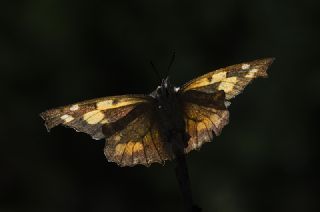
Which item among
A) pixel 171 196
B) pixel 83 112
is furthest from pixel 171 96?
pixel 171 196

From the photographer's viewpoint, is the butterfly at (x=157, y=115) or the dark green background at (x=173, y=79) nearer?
the butterfly at (x=157, y=115)

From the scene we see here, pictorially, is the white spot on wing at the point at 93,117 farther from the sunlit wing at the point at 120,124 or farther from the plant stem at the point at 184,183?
the plant stem at the point at 184,183

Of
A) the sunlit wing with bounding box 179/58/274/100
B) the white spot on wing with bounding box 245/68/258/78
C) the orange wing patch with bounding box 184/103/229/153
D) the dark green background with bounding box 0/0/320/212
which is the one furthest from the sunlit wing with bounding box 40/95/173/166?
the dark green background with bounding box 0/0/320/212

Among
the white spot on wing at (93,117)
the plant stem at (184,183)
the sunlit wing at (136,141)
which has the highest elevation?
the white spot on wing at (93,117)

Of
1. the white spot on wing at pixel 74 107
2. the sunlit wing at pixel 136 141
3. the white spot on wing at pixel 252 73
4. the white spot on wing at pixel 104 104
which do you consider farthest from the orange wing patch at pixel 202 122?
the white spot on wing at pixel 74 107

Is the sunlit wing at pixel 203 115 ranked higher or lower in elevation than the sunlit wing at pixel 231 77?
lower

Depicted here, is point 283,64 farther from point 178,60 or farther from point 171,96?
point 171,96

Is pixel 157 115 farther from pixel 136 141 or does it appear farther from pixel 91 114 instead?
pixel 91 114

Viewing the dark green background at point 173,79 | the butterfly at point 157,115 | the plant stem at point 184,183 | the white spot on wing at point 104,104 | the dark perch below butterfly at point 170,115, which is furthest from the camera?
the dark green background at point 173,79
